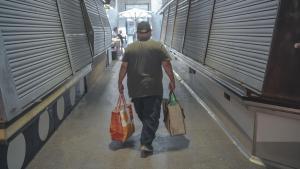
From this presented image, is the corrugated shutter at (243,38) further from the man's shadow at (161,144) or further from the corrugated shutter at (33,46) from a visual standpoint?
the corrugated shutter at (33,46)

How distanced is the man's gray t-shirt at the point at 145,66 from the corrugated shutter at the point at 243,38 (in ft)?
3.31

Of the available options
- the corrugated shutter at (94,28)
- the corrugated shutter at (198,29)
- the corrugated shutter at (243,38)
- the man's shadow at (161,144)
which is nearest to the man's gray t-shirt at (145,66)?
the man's shadow at (161,144)

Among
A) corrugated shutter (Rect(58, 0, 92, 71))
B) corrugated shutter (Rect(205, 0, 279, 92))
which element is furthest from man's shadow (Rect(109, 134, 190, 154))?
corrugated shutter (Rect(58, 0, 92, 71))

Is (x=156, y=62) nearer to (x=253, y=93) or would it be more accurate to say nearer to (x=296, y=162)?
(x=253, y=93)

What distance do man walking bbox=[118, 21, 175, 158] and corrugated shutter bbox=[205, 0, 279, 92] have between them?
0.98m

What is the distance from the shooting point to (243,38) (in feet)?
15.1

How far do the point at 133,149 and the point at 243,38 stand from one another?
2.10 metres

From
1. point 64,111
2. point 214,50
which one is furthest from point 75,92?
point 214,50

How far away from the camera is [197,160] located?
447 cm

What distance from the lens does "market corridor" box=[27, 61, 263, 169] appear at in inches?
172

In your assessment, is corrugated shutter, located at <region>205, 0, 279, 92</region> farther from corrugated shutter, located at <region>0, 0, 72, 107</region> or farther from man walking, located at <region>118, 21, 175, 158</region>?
corrugated shutter, located at <region>0, 0, 72, 107</region>

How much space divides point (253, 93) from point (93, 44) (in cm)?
553

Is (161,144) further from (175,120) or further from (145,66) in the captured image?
(145,66)

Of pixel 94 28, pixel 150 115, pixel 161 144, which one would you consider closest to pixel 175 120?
pixel 150 115
